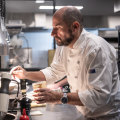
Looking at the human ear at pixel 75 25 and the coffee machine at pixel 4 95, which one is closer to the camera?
the coffee machine at pixel 4 95

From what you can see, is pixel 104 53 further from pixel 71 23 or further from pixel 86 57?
pixel 71 23

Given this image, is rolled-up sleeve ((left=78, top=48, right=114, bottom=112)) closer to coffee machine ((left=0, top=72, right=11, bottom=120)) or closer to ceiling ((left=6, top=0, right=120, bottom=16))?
coffee machine ((left=0, top=72, right=11, bottom=120))

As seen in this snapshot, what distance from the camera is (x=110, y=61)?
179 centimetres

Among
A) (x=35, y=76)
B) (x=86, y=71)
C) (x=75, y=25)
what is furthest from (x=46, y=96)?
(x=35, y=76)

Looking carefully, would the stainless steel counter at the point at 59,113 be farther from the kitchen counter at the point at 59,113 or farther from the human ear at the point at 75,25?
the human ear at the point at 75,25

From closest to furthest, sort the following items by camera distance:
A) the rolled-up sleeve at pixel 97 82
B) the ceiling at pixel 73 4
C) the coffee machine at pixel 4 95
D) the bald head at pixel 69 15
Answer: the coffee machine at pixel 4 95
the rolled-up sleeve at pixel 97 82
the bald head at pixel 69 15
the ceiling at pixel 73 4

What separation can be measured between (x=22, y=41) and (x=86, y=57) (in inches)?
199

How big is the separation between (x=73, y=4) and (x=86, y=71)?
4763mm

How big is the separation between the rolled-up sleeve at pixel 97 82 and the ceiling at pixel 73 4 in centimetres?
455

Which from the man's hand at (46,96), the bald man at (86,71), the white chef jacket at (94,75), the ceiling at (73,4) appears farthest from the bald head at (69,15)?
the ceiling at (73,4)

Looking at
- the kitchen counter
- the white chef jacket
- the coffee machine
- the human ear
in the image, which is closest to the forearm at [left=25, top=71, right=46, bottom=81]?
the kitchen counter

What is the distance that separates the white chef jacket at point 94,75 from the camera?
1.69 meters

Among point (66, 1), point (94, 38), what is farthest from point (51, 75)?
point (66, 1)

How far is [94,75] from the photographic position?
5.57ft
